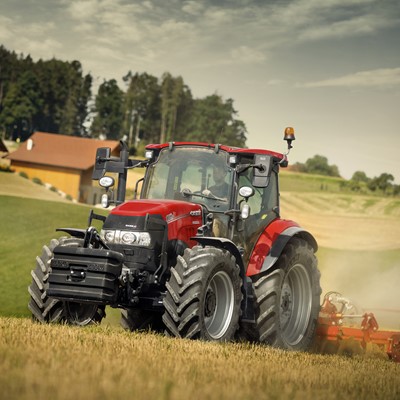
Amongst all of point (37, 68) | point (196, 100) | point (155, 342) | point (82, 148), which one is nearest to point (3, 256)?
point (155, 342)

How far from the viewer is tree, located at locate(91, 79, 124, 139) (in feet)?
376

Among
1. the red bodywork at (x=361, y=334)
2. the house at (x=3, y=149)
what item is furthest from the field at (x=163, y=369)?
the house at (x=3, y=149)

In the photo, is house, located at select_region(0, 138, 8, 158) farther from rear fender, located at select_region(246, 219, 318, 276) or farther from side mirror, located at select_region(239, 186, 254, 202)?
side mirror, located at select_region(239, 186, 254, 202)

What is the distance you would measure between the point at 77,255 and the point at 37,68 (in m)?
123

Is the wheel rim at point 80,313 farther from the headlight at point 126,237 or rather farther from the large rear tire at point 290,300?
the large rear tire at point 290,300

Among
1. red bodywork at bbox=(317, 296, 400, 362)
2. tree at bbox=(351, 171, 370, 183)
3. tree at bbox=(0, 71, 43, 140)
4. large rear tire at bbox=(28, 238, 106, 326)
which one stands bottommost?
red bodywork at bbox=(317, 296, 400, 362)

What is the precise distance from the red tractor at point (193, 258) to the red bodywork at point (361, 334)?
0.34 metres

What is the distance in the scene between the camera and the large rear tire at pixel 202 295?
874 cm


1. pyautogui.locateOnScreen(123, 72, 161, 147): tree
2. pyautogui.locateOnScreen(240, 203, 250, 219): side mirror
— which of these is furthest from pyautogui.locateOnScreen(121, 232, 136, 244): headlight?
pyautogui.locateOnScreen(123, 72, 161, 147): tree

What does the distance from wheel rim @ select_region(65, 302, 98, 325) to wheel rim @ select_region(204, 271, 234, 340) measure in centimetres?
159

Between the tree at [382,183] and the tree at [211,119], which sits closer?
the tree at [382,183]

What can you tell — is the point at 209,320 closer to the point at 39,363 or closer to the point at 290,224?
the point at 290,224

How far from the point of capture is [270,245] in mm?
10555

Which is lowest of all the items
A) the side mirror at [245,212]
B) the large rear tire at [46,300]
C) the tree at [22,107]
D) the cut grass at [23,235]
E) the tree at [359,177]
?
the cut grass at [23,235]
